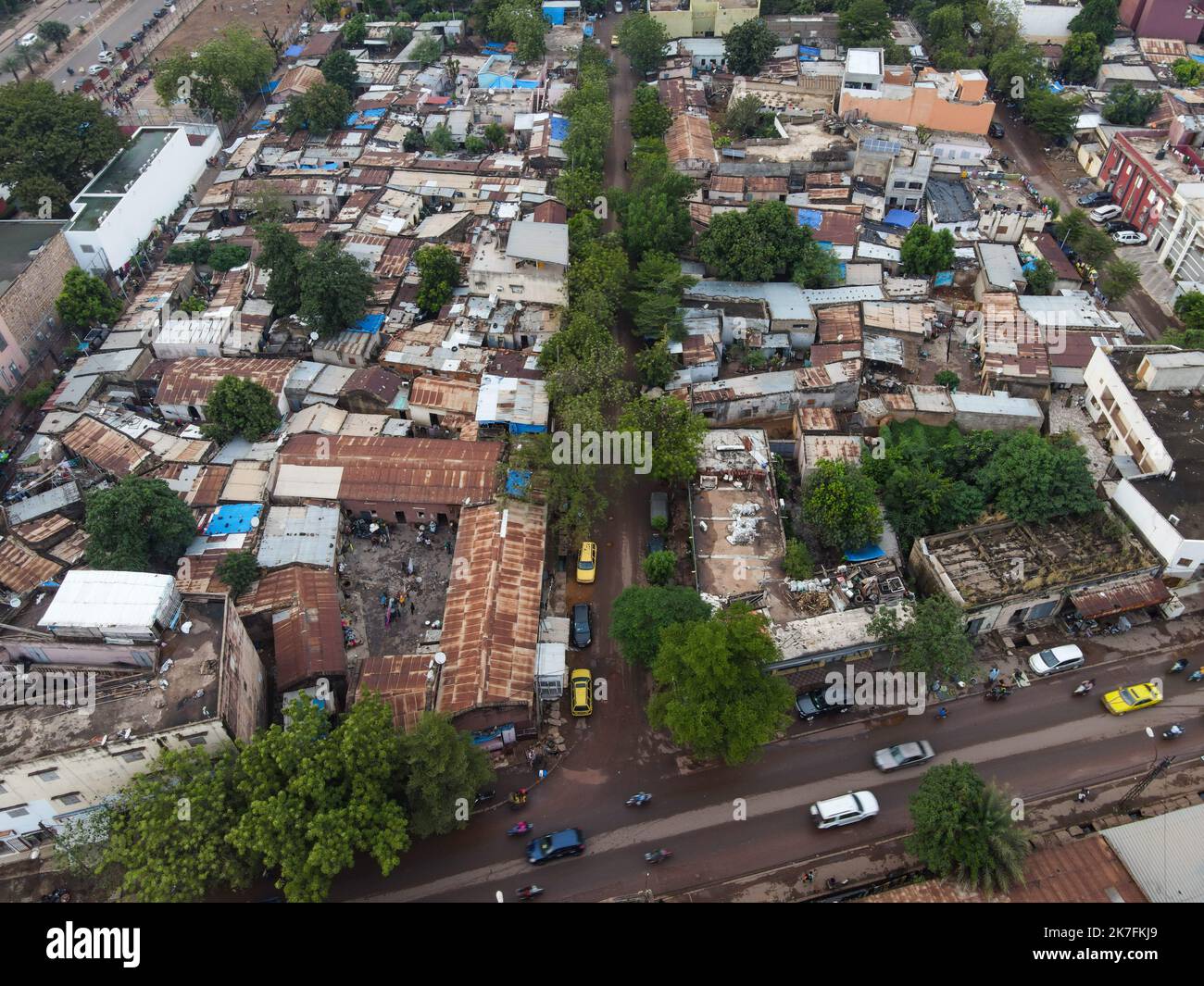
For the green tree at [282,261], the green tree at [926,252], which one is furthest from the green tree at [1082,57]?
the green tree at [282,261]

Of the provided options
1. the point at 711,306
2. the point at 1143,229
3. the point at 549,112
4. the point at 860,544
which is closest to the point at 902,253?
the point at 711,306

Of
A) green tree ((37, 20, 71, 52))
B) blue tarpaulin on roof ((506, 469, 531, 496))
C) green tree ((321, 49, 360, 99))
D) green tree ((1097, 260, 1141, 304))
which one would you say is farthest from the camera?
green tree ((37, 20, 71, 52))

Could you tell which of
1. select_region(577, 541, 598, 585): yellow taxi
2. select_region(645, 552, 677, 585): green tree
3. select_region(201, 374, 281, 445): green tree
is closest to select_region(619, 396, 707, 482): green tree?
select_region(645, 552, 677, 585): green tree

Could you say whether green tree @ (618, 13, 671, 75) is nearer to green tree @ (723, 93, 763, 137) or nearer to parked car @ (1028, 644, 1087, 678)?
green tree @ (723, 93, 763, 137)

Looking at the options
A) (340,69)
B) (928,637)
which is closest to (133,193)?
(340,69)

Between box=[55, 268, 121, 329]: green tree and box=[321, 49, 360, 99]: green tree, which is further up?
box=[321, 49, 360, 99]: green tree

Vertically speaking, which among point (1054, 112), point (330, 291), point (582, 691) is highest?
point (1054, 112)

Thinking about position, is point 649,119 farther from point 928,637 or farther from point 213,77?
point 928,637
